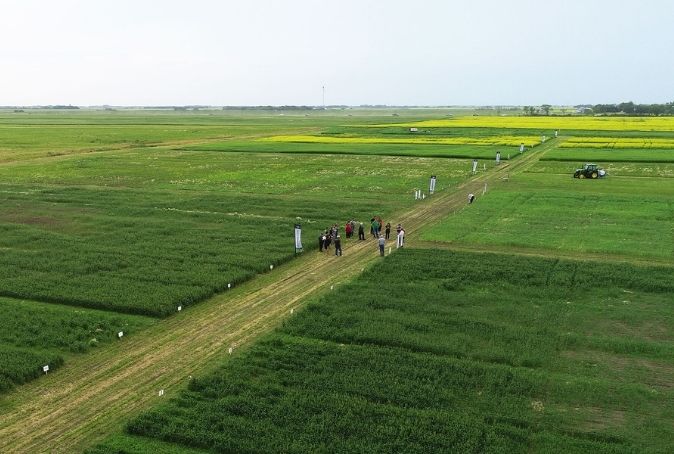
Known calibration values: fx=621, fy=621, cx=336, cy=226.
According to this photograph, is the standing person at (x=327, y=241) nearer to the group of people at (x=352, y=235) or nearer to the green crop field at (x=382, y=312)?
the group of people at (x=352, y=235)

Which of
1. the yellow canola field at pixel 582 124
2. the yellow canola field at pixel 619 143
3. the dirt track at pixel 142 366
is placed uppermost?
the yellow canola field at pixel 582 124

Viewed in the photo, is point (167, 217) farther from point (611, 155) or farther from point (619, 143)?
point (619, 143)

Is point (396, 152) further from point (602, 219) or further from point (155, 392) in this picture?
point (155, 392)

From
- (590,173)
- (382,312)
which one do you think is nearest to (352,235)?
(382,312)

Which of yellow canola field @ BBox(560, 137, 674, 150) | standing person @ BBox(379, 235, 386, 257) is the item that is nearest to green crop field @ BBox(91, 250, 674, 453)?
standing person @ BBox(379, 235, 386, 257)

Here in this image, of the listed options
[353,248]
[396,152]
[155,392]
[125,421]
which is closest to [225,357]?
[155,392]

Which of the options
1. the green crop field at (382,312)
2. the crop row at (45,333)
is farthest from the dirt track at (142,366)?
the crop row at (45,333)
